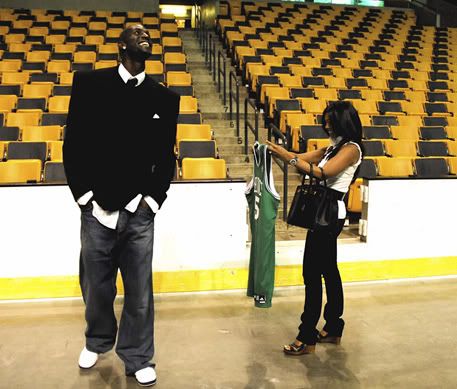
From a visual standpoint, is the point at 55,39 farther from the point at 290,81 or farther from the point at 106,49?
the point at 290,81

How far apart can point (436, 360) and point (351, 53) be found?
31.2 feet

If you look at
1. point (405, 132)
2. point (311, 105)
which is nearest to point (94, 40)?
point (311, 105)

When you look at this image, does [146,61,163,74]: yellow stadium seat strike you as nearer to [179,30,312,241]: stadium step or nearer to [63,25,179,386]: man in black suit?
[179,30,312,241]: stadium step

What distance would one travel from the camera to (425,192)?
4.59 metres

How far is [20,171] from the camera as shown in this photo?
4.89 metres

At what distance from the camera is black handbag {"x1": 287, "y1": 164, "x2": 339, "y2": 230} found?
3.02m

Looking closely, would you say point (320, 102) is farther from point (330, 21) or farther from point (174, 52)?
point (330, 21)

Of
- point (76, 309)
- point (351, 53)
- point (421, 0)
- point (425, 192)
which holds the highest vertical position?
point (421, 0)

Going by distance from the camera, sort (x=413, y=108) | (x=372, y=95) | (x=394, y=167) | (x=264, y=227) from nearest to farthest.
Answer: (x=264, y=227) → (x=394, y=167) → (x=413, y=108) → (x=372, y=95)

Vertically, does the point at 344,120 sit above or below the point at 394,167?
above

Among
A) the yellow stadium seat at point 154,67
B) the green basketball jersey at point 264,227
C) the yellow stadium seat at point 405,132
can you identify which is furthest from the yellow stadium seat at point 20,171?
the yellow stadium seat at point 405,132

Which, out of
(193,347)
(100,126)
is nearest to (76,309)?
(193,347)

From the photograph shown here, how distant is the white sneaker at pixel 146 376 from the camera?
2.68 metres

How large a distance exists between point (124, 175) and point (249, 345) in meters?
1.27
